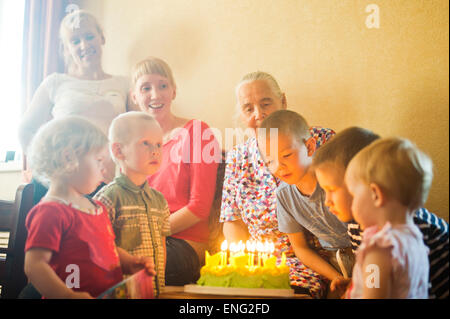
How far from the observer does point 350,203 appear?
1150 mm

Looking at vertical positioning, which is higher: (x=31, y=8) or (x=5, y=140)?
(x=31, y=8)

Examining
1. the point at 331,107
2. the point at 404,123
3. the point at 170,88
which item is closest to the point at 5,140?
the point at 170,88

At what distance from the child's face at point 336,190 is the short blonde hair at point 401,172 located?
13 centimetres

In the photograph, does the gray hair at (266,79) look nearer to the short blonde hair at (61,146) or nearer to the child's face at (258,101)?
the child's face at (258,101)

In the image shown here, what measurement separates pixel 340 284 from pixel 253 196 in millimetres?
423

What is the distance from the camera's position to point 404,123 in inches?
55.3

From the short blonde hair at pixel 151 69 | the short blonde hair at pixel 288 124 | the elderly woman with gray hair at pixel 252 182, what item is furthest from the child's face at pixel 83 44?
the short blonde hair at pixel 288 124

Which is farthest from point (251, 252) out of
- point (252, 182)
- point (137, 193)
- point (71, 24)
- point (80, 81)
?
point (71, 24)

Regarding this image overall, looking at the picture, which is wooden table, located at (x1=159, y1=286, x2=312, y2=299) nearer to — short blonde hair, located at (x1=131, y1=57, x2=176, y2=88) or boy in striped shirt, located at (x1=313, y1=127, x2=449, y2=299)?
boy in striped shirt, located at (x1=313, y1=127, x2=449, y2=299)

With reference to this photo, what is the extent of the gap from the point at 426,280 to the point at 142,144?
33.6 inches

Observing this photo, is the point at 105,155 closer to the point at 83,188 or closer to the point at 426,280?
the point at 83,188

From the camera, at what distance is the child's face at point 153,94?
5.06 feet

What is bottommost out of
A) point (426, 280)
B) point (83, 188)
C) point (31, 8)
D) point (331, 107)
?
point (426, 280)

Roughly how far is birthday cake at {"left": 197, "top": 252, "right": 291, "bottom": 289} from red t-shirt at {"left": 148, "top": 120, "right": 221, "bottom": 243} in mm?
234
